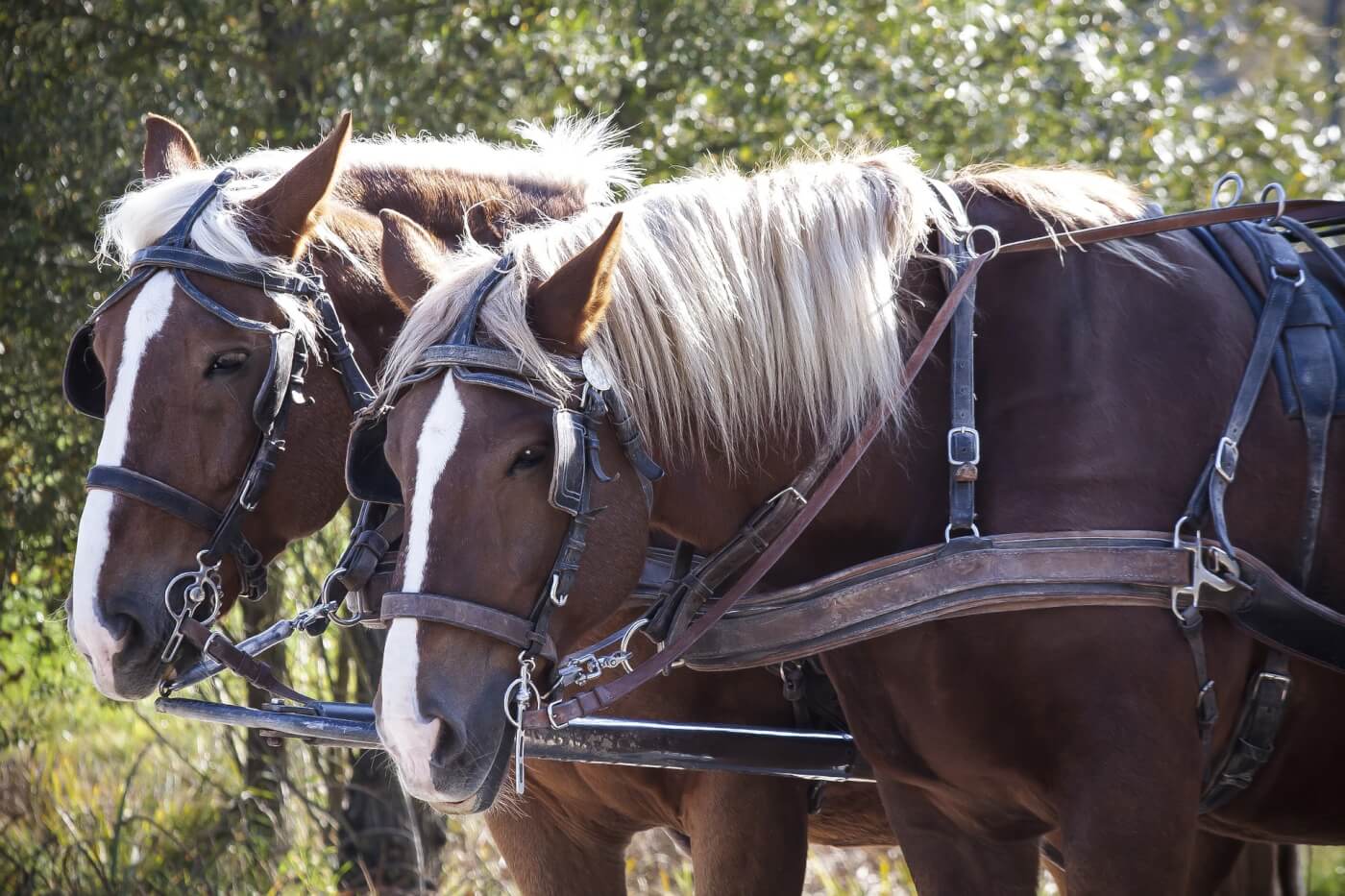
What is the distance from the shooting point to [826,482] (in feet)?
6.63

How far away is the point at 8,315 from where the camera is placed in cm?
438

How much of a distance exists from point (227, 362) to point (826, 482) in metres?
1.18

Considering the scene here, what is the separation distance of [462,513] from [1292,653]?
1.29 metres

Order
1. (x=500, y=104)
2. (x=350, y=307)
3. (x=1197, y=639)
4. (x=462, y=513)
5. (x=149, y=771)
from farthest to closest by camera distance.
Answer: (x=149, y=771)
(x=500, y=104)
(x=350, y=307)
(x=1197, y=639)
(x=462, y=513)

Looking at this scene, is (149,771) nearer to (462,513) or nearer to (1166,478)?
(462,513)

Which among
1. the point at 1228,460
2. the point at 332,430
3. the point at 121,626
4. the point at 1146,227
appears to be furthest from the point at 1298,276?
the point at 121,626

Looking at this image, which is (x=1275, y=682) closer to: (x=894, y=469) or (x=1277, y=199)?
(x=894, y=469)

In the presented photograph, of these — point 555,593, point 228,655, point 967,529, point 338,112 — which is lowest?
point 228,655

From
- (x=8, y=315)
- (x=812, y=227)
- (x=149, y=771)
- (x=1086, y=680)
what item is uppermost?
(x=8, y=315)

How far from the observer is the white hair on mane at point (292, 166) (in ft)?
8.27

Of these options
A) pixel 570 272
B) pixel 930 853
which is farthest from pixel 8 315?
pixel 930 853

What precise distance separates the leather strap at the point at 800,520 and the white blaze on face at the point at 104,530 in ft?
3.11

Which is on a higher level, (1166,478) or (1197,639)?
(1166,478)

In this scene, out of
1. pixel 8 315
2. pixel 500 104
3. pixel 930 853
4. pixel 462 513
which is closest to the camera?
pixel 462 513
